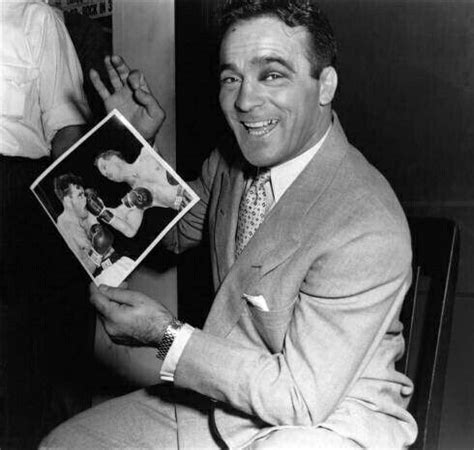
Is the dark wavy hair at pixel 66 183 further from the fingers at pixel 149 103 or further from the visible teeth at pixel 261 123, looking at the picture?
the visible teeth at pixel 261 123

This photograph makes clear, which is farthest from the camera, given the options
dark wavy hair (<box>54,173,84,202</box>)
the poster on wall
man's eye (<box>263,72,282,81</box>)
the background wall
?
the poster on wall

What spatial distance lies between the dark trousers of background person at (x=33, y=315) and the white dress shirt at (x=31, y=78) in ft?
0.37

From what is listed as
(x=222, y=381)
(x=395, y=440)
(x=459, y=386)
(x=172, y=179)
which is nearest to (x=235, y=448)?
(x=222, y=381)

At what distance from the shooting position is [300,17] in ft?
3.96

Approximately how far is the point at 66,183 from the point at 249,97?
45cm

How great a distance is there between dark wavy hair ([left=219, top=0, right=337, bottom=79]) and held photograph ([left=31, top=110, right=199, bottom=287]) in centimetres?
33

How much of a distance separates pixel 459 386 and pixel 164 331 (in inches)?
41.4

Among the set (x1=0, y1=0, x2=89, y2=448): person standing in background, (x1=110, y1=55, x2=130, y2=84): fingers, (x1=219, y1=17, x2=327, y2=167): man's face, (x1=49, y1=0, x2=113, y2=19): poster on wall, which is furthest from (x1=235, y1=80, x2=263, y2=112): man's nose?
(x1=49, y1=0, x2=113, y2=19): poster on wall

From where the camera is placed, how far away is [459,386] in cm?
175

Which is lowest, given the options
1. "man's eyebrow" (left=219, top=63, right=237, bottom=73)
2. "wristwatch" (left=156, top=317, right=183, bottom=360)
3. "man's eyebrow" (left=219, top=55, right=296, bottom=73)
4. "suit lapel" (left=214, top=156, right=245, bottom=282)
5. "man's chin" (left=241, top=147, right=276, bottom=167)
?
"wristwatch" (left=156, top=317, right=183, bottom=360)

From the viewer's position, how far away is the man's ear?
1260mm

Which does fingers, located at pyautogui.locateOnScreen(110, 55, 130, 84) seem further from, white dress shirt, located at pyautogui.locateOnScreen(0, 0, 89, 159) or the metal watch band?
white dress shirt, located at pyautogui.locateOnScreen(0, 0, 89, 159)

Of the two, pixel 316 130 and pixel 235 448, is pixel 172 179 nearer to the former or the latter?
pixel 316 130

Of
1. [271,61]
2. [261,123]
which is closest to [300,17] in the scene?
[271,61]
